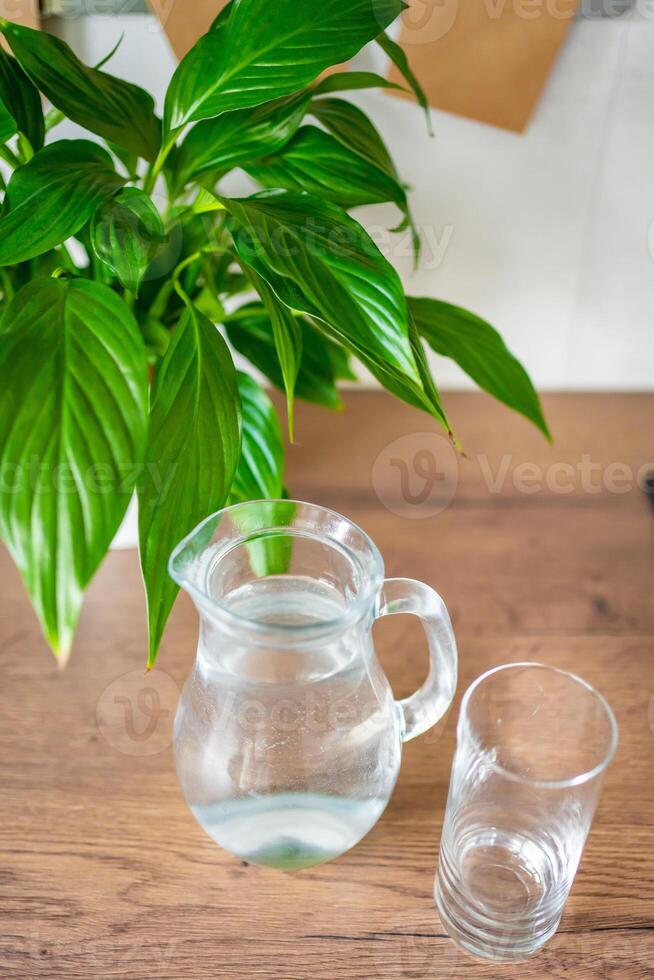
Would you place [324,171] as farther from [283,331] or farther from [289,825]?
[289,825]

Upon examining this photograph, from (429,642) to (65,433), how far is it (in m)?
0.22

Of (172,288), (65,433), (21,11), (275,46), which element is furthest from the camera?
(21,11)

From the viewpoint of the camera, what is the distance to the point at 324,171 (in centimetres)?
62

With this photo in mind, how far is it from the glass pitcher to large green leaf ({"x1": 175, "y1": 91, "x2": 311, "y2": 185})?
22cm

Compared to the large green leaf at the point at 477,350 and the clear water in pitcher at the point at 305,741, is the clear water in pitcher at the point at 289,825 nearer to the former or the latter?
the clear water in pitcher at the point at 305,741

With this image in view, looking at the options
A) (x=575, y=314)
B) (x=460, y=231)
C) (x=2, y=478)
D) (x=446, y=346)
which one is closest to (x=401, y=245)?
(x=460, y=231)

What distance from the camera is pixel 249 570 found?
1.73 ft

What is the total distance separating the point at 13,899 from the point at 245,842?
139mm

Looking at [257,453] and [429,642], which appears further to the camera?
[257,453]

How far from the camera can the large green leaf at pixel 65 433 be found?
0.40 m

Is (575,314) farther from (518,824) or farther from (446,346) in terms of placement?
(518,824)

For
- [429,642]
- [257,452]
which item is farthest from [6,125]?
[429,642]

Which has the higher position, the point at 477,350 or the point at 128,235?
the point at 128,235

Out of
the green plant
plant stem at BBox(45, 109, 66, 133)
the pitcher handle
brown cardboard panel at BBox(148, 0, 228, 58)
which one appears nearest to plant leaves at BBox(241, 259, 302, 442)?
the green plant
